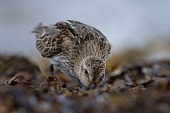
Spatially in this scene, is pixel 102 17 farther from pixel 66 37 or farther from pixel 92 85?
pixel 92 85

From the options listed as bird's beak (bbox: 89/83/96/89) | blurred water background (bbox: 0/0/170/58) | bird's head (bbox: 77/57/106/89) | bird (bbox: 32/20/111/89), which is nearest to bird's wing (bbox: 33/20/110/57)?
bird (bbox: 32/20/111/89)

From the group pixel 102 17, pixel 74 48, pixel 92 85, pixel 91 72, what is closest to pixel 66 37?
pixel 74 48

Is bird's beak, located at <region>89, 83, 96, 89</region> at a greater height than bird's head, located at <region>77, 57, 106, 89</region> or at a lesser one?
lesser

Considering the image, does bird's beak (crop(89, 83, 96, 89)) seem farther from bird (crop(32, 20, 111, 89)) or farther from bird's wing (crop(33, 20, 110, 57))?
bird's wing (crop(33, 20, 110, 57))

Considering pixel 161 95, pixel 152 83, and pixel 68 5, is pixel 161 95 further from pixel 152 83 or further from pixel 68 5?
pixel 68 5

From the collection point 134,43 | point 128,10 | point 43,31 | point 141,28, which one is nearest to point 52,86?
point 43,31
